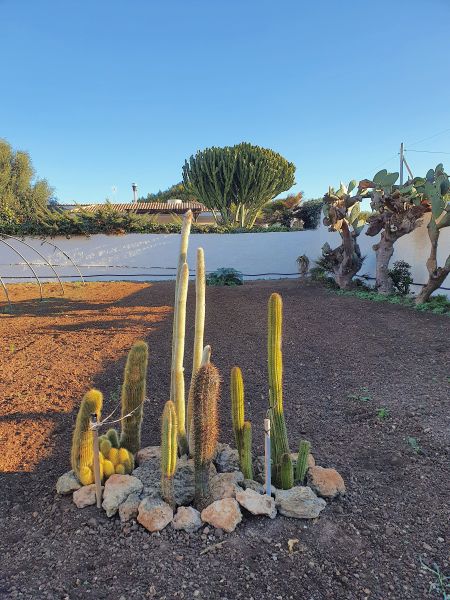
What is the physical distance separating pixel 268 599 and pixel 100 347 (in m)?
3.90

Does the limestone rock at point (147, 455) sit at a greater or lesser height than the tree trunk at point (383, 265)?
lesser

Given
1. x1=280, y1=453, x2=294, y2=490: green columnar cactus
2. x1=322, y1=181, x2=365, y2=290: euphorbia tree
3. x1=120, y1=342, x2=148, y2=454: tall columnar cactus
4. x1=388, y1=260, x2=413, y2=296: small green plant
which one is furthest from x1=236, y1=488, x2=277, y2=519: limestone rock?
x1=322, y1=181, x2=365, y2=290: euphorbia tree

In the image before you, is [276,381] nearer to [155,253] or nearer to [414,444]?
[414,444]

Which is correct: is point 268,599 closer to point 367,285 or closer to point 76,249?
point 367,285

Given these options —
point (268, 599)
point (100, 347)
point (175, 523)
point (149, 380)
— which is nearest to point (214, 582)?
point (268, 599)

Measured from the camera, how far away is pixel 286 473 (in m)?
2.10

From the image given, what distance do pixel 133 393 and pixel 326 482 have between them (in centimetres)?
120

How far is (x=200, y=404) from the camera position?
1915mm

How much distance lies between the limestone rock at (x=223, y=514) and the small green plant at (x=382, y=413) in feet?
5.05

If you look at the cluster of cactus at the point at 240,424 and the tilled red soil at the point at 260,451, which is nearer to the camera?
the tilled red soil at the point at 260,451

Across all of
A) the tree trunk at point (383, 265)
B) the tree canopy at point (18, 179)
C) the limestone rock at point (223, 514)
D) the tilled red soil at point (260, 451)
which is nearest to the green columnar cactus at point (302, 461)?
the tilled red soil at point (260, 451)

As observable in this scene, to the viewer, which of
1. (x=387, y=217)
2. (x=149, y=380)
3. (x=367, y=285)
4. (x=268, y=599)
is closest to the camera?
(x=268, y=599)

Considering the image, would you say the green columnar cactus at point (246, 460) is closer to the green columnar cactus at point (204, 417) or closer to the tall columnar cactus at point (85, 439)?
the green columnar cactus at point (204, 417)

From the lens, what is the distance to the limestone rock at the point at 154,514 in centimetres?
185
